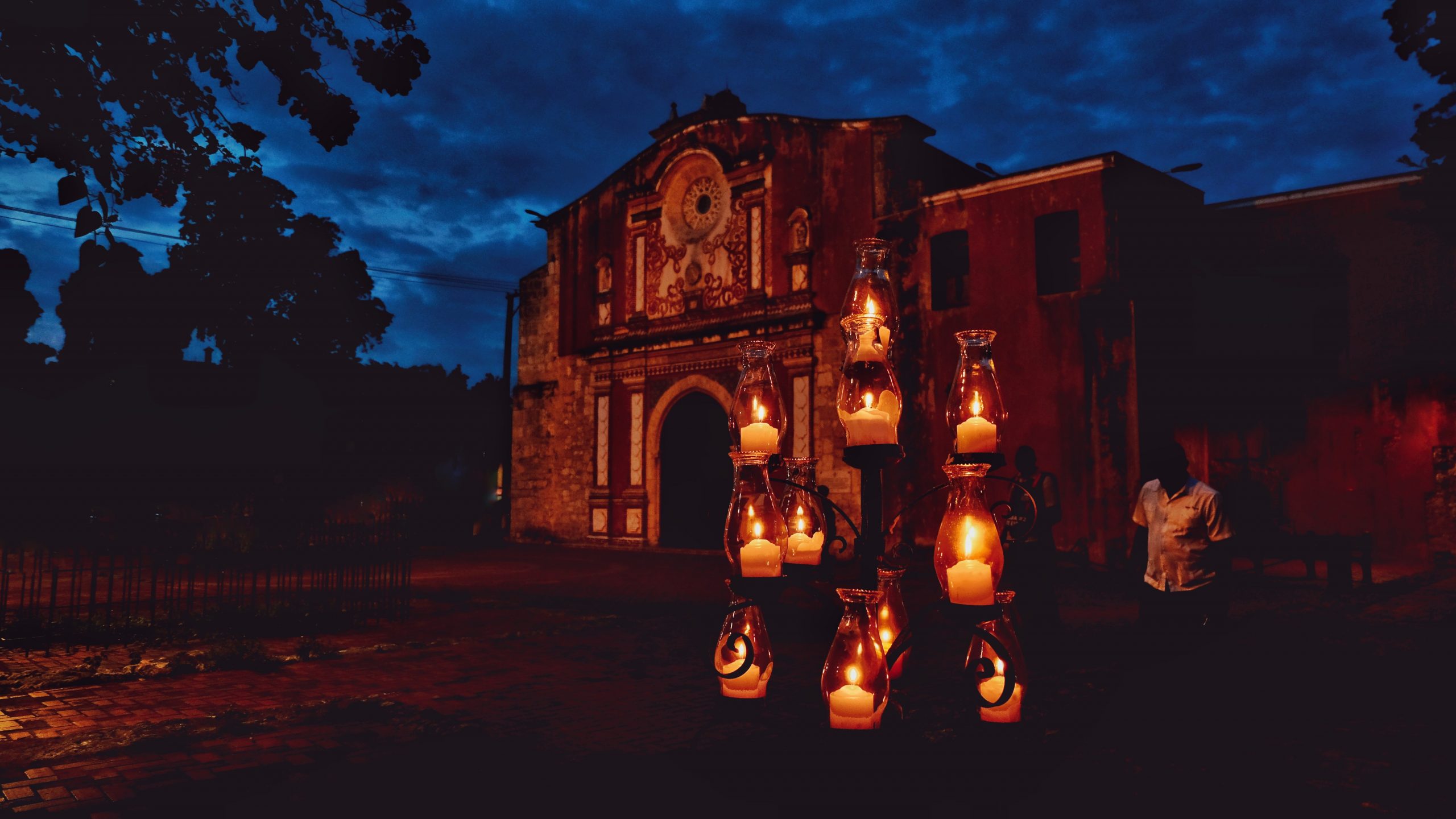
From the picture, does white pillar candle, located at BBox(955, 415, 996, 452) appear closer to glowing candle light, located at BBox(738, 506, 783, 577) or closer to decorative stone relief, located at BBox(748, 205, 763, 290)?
glowing candle light, located at BBox(738, 506, 783, 577)

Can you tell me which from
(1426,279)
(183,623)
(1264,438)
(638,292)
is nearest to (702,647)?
(183,623)

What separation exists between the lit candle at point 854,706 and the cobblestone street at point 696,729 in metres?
0.14

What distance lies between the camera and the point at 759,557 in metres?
3.49

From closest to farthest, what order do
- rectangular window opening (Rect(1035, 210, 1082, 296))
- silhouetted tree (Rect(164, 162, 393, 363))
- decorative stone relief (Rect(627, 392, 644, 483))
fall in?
rectangular window opening (Rect(1035, 210, 1082, 296))
decorative stone relief (Rect(627, 392, 644, 483))
silhouetted tree (Rect(164, 162, 393, 363))

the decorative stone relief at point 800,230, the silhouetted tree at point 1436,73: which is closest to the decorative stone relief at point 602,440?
the decorative stone relief at point 800,230

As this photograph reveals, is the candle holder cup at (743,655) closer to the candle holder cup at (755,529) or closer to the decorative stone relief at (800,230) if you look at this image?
the candle holder cup at (755,529)

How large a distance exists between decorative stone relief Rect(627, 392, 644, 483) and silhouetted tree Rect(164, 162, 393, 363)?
12202mm

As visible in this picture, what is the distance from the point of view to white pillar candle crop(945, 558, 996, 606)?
10.3 ft

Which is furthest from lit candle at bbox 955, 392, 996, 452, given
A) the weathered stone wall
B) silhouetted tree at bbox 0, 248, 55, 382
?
the weathered stone wall

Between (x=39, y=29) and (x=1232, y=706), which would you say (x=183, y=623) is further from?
(x=1232, y=706)

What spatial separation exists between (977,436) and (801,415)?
42.0 ft

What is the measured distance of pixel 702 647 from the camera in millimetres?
7504

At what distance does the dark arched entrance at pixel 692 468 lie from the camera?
18.7 m

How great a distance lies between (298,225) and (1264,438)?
2588cm
